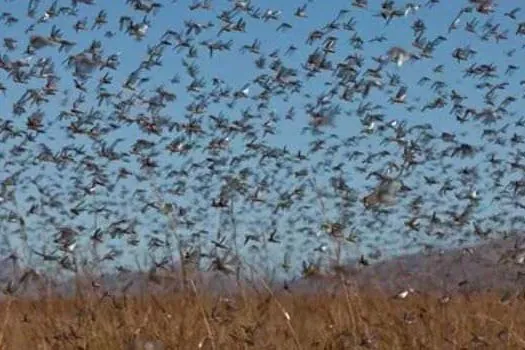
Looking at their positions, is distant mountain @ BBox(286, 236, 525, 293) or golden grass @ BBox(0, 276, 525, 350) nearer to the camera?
golden grass @ BBox(0, 276, 525, 350)

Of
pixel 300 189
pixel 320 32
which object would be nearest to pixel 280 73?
pixel 320 32

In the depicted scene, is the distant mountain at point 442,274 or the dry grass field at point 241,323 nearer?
the dry grass field at point 241,323

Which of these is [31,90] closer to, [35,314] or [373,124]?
[35,314]

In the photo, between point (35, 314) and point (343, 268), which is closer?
point (343, 268)

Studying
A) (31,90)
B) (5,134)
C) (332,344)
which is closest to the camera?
(332,344)

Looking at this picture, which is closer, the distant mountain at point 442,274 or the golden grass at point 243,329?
the golden grass at point 243,329

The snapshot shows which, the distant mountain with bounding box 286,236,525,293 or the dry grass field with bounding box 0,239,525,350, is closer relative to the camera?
the dry grass field with bounding box 0,239,525,350

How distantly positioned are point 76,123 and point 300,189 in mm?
1606

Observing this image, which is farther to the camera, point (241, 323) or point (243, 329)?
point (241, 323)

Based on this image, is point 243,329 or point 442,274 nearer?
point 243,329

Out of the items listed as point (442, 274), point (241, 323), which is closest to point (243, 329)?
point (241, 323)

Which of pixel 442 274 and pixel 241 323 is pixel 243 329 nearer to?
pixel 241 323

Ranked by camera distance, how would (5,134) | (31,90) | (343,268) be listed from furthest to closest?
(5,134)
(31,90)
(343,268)

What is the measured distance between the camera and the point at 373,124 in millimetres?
7953
